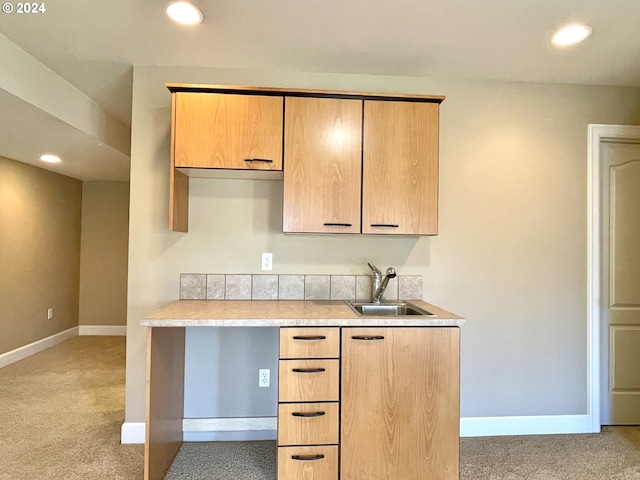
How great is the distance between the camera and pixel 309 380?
1.74m

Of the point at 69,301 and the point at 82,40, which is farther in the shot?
the point at 69,301

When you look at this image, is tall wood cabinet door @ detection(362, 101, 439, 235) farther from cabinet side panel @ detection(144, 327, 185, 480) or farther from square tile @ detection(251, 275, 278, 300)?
cabinet side panel @ detection(144, 327, 185, 480)

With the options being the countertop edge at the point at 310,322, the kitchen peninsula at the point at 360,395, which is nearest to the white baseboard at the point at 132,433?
the kitchen peninsula at the point at 360,395

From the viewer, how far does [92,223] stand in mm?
4914

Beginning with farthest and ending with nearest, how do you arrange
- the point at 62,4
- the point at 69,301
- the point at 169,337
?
the point at 69,301 < the point at 169,337 < the point at 62,4

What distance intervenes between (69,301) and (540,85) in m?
5.62

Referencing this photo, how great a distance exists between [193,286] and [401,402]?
1410mm

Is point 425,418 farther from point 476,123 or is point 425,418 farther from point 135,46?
point 135,46

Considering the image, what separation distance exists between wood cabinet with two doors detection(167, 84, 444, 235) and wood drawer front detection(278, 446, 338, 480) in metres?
1.11

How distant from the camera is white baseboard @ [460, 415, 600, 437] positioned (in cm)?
240

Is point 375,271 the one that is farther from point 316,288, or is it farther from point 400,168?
point 400,168

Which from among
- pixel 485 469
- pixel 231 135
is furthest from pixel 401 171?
pixel 485 469

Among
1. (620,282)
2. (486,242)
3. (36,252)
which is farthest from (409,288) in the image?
(36,252)

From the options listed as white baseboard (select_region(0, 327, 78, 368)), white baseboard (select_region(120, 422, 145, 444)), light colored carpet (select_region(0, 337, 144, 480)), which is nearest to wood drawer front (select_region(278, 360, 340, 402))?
light colored carpet (select_region(0, 337, 144, 480))
